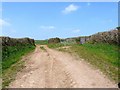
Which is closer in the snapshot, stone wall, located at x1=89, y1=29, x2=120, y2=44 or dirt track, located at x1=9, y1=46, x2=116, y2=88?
dirt track, located at x1=9, y1=46, x2=116, y2=88

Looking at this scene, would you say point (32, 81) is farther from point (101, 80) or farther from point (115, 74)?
point (115, 74)

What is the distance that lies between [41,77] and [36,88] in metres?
2.61

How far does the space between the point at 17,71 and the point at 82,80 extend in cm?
612

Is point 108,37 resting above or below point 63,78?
above

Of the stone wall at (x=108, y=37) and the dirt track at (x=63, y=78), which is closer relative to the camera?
the dirt track at (x=63, y=78)

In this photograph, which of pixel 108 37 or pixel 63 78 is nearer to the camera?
pixel 63 78

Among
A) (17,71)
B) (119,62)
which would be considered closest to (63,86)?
(17,71)

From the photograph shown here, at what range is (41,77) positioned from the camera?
1667 cm

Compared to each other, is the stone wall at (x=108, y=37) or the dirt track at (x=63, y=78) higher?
the stone wall at (x=108, y=37)

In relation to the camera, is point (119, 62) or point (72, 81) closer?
point (72, 81)

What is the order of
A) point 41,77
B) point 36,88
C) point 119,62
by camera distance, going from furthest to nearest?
1. point 119,62
2. point 41,77
3. point 36,88

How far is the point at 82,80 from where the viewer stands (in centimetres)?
1526

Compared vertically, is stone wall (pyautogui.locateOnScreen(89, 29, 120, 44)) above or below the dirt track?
above

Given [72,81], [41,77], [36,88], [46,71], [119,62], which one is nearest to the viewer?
[36,88]
